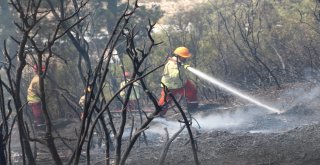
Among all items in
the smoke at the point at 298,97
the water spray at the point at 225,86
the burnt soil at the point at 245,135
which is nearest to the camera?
the burnt soil at the point at 245,135

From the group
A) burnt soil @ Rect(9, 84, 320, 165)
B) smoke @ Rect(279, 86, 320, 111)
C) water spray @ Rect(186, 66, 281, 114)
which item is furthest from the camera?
water spray @ Rect(186, 66, 281, 114)

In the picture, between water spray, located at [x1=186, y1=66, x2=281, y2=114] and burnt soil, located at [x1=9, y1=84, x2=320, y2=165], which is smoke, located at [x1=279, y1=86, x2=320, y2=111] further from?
water spray, located at [x1=186, y1=66, x2=281, y2=114]

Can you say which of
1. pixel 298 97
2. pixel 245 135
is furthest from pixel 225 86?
pixel 245 135

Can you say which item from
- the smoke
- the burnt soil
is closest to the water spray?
the burnt soil

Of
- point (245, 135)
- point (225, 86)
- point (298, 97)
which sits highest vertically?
point (225, 86)

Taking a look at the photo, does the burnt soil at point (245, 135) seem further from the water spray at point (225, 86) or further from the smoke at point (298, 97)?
the water spray at point (225, 86)

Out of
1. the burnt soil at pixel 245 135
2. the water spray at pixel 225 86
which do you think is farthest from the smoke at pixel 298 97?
the water spray at pixel 225 86

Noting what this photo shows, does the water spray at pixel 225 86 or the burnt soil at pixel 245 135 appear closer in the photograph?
the burnt soil at pixel 245 135

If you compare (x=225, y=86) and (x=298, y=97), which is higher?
(x=225, y=86)

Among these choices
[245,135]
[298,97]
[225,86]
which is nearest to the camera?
[245,135]

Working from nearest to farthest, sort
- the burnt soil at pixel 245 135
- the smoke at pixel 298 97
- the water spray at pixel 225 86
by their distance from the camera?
the burnt soil at pixel 245 135 < the smoke at pixel 298 97 < the water spray at pixel 225 86

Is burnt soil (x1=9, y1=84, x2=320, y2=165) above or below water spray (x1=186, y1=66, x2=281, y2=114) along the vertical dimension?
below

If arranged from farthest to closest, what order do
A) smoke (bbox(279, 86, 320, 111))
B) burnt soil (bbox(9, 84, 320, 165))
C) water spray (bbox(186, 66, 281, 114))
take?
water spray (bbox(186, 66, 281, 114)) → smoke (bbox(279, 86, 320, 111)) → burnt soil (bbox(9, 84, 320, 165))

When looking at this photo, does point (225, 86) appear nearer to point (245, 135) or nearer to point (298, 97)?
point (298, 97)
